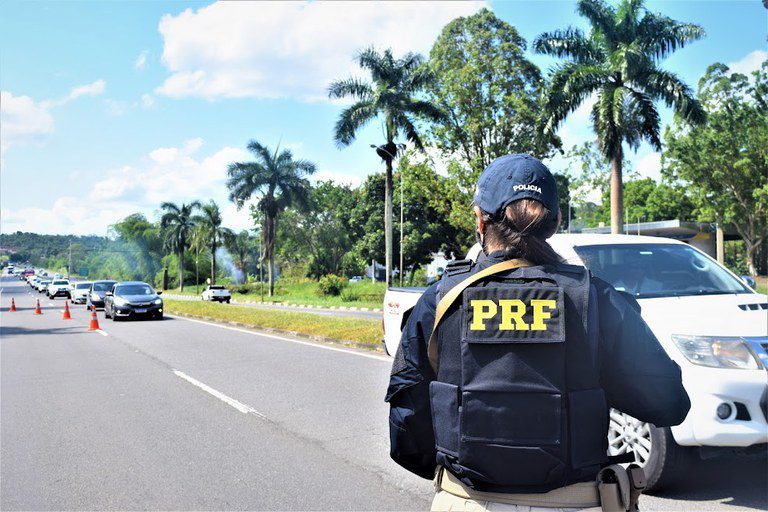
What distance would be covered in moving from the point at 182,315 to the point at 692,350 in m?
24.1

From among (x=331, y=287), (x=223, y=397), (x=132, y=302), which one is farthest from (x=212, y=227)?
(x=223, y=397)

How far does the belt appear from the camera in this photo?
1.95m

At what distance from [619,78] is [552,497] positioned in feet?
82.4

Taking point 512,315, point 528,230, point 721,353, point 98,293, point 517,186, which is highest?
point 517,186

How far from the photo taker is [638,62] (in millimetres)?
23281

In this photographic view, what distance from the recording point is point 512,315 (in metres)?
1.95

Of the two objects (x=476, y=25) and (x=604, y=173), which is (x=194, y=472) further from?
(x=604, y=173)

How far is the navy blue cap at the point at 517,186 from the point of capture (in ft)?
6.75

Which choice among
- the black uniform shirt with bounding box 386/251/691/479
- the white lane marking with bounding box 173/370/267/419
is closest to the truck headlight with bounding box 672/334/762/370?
the black uniform shirt with bounding box 386/251/691/479

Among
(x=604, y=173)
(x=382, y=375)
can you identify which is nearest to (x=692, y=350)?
(x=382, y=375)

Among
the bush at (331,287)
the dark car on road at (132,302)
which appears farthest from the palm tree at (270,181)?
the dark car on road at (132,302)

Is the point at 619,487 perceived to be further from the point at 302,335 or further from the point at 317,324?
the point at 317,324

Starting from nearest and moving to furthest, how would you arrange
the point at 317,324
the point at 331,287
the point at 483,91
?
the point at 317,324 < the point at 483,91 < the point at 331,287

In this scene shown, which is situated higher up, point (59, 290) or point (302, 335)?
point (59, 290)
